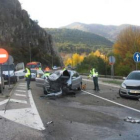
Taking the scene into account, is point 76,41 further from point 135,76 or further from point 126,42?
point 135,76

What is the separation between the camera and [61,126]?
24.1 ft

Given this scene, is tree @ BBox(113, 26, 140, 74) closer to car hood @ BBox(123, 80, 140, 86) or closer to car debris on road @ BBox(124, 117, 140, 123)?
car hood @ BBox(123, 80, 140, 86)

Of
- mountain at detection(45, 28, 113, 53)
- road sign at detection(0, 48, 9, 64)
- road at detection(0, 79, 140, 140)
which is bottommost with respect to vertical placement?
road at detection(0, 79, 140, 140)

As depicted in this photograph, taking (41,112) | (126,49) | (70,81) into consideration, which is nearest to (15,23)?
(126,49)

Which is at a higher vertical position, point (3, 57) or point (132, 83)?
point (3, 57)

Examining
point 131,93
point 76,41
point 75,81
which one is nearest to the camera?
point 131,93

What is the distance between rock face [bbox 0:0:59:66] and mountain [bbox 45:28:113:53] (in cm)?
6207

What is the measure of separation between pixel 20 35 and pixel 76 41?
8731 cm

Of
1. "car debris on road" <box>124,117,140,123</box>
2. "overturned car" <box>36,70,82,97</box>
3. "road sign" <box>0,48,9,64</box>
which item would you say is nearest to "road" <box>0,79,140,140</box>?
"car debris on road" <box>124,117,140,123</box>

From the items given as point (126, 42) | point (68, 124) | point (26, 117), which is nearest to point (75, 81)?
point (26, 117)

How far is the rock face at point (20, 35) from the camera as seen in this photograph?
70.3 m

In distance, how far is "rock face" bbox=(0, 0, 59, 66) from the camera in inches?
2768

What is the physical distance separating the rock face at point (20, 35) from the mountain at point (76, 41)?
62069mm

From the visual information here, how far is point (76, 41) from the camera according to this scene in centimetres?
16375
